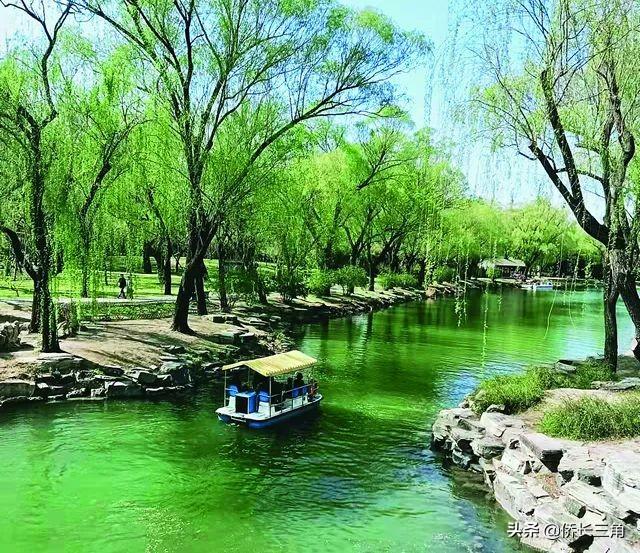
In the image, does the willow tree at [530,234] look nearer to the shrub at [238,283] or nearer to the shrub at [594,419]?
the shrub at [238,283]

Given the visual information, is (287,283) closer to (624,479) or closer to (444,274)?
(624,479)

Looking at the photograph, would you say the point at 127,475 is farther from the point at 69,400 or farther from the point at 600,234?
the point at 600,234

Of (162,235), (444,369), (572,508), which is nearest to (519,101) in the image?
(572,508)

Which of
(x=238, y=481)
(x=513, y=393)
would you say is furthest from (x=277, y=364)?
(x=513, y=393)

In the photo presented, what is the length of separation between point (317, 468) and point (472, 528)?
407 cm

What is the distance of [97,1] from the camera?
2302 cm

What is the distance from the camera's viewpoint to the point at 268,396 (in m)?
17.3

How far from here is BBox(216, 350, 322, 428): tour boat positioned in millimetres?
17047

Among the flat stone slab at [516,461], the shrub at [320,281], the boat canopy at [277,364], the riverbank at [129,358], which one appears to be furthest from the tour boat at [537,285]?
the flat stone slab at [516,461]

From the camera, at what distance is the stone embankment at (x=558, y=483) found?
1006 centimetres

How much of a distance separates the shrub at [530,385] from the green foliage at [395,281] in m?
40.1

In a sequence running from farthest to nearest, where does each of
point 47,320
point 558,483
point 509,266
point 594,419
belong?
point 509,266 → point 47,320 → point 594,419 → point 558,483

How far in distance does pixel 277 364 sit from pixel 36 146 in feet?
32.8

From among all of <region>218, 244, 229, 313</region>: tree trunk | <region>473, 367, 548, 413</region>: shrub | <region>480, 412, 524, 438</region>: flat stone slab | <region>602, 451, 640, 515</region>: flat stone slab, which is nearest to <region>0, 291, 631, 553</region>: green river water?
<region>480, 412, 524, 438</region>: flat stone slab
